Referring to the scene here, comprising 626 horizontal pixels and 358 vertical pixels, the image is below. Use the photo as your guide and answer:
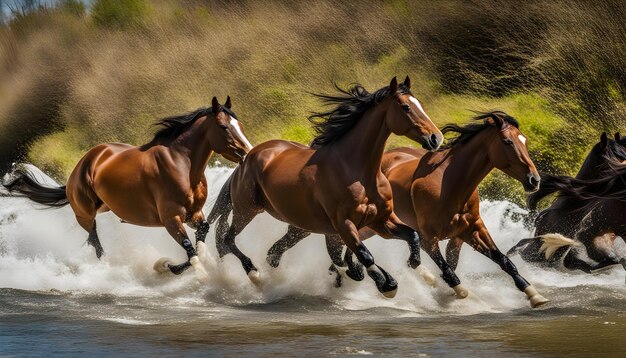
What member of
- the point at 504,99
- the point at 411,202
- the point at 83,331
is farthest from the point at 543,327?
the point at 504,99

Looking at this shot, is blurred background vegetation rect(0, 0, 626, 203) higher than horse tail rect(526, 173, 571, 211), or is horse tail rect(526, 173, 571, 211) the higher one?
blurred background vegetation rect(0, 0, 626, 203)

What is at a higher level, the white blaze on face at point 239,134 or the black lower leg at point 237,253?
the white blaze on face at point 239,134

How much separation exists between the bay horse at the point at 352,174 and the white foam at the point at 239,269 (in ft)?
1.15

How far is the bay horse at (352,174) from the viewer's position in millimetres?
9312

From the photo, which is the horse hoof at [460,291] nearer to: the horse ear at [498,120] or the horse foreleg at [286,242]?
the horse ear at [498,120]

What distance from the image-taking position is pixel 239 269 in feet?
35.6

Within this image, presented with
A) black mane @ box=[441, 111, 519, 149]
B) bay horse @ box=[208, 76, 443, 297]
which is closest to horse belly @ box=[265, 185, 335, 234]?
bay horse @ box=[208, 76, 443, 297]

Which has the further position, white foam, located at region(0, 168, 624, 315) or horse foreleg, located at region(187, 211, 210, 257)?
horse foreleg, located at region(187, 211, 210, 257)

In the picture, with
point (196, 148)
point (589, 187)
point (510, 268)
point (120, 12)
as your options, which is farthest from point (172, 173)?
point (120, 12)

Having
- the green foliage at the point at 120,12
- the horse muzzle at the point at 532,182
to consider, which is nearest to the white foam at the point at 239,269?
the horse muzzle at the point at 532,182

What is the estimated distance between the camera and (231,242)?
1077 centimetres

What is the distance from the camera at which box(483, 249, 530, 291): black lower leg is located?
9484 millimetres

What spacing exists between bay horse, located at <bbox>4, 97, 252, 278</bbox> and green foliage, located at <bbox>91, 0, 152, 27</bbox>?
34.6ft

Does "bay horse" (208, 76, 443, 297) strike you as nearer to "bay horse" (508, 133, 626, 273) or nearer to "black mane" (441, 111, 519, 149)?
"black mane" (441, 111, 519, 149)
